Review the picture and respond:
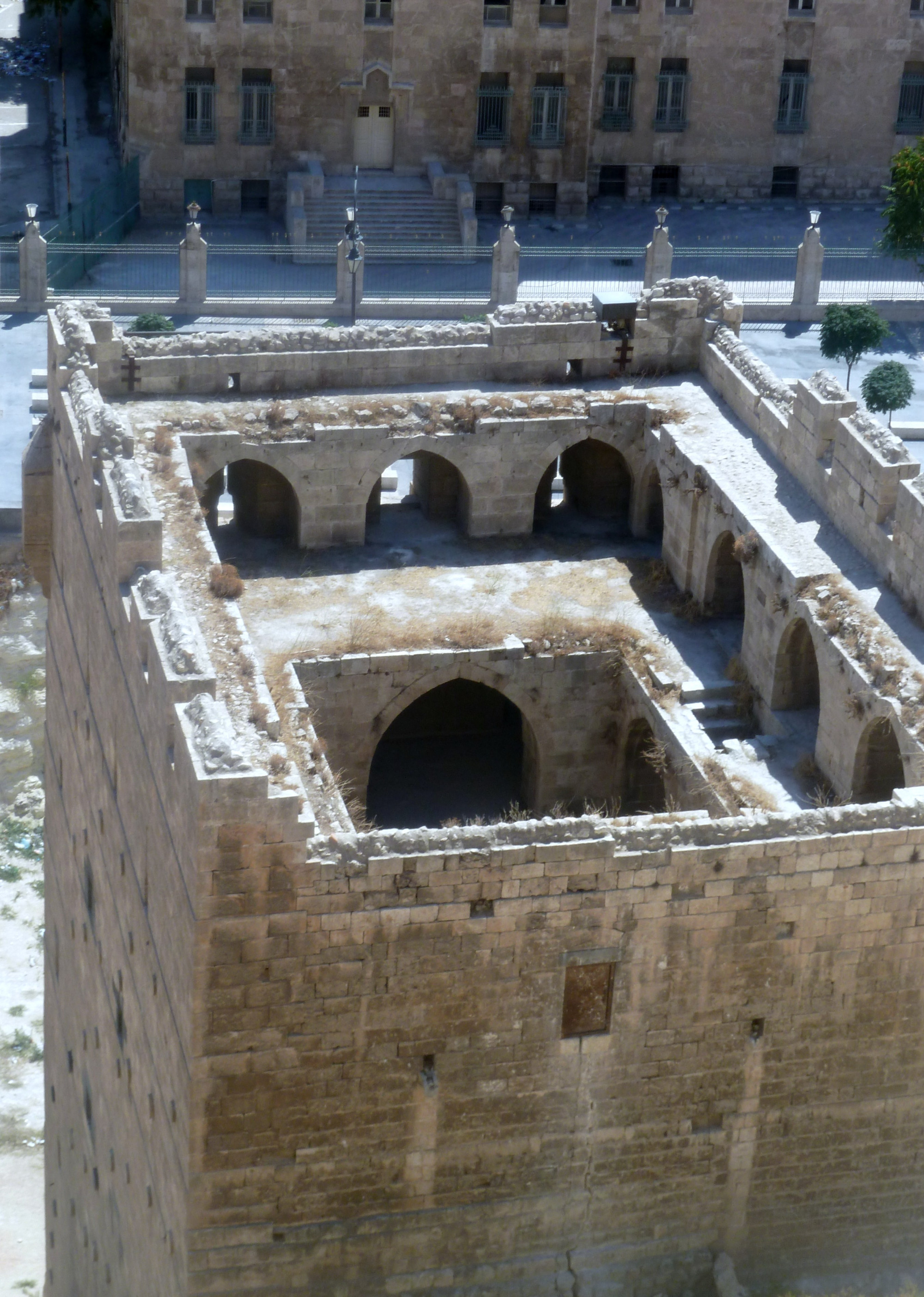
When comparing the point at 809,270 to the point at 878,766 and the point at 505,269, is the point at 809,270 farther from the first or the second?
the point at 878,766

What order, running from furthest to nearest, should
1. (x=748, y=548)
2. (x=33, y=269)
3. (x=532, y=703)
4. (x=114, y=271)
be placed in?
1. (x=114, y=271)
2. (x=33, y=269)
3. (x=532, y=703)
4. (x=748, y=548)

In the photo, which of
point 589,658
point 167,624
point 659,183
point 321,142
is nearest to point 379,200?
point 321,142

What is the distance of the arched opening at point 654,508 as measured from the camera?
A: 43.9 meters

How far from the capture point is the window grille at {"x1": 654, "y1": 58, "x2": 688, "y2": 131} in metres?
86.1

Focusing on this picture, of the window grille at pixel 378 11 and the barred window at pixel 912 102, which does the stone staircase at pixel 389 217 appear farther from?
the barred window at pixel 912 102

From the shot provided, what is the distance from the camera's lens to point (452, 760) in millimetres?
43094

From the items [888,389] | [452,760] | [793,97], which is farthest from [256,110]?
[452,760]

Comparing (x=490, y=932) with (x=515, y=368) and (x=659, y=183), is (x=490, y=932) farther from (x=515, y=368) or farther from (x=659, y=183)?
(x=659, y=183)

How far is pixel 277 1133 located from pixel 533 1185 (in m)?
3.77

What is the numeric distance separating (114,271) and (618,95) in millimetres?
20306

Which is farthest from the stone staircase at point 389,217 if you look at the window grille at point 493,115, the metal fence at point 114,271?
the metal fence at point 114,271

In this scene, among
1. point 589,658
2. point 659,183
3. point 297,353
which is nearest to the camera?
point 589,658

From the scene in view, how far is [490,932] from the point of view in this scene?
30547 millimetres

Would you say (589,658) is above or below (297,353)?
below
